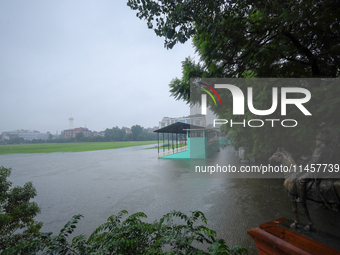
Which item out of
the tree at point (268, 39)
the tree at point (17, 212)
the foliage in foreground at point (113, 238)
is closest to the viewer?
the foliage in foreground at point (113, 238)

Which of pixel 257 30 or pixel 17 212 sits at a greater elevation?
pixel 257 30

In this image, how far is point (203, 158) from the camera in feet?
55.7

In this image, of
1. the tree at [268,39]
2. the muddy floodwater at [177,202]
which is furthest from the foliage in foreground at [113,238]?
the tree at [268,39]

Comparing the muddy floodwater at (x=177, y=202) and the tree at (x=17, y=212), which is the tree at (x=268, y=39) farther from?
the tree at (x=17, y=212)

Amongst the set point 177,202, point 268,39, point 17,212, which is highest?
point 268,39

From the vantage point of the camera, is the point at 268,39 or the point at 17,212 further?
the point at 268,39

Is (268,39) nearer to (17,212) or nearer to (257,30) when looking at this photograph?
(257,30)

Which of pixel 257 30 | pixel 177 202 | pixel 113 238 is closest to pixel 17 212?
pixel 113 238

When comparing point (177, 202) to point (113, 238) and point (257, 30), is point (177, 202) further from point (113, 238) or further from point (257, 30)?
point (257, 30)

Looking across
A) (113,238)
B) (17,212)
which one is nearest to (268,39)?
(113,238)

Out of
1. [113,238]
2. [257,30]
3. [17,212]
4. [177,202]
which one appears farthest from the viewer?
[177,202]

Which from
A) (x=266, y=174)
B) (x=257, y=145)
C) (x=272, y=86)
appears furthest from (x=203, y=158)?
(x=272, y=86)

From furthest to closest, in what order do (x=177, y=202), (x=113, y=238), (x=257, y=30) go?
(x=177, y=202), (x=257, y=30), (x=113, y=238)

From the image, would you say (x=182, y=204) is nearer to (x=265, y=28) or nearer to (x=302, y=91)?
(x=302, y=91)
